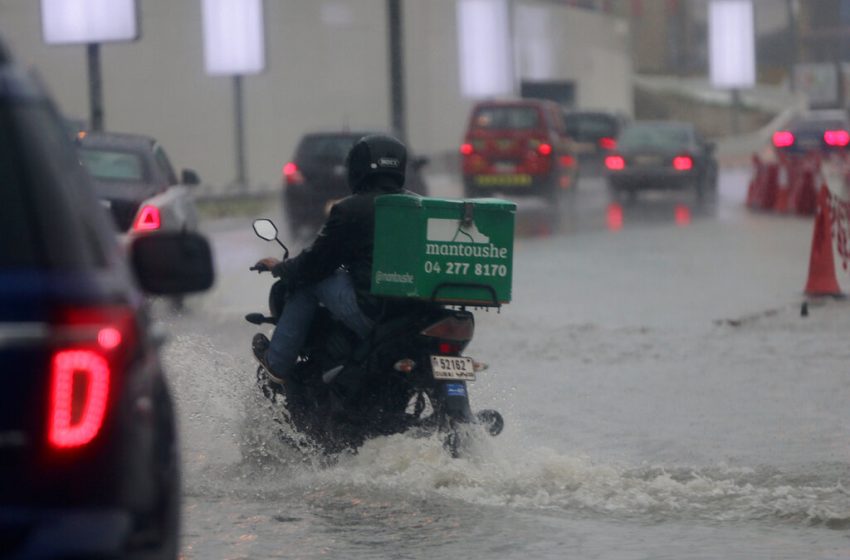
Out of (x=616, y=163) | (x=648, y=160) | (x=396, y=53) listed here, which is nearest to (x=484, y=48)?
(x=616, y=163)

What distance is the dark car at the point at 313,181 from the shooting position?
26391 mm

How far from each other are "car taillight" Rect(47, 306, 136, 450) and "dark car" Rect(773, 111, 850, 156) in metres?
45.7

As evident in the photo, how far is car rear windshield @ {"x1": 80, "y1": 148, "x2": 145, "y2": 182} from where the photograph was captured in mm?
16047

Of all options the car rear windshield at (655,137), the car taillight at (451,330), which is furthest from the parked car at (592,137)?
the car taillight at (451,330)

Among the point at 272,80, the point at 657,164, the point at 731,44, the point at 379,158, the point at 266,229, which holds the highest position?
the point at 731,44

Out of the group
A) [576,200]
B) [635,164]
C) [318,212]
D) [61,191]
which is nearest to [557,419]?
[61,191]

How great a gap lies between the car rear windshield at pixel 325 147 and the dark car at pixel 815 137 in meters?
23.7

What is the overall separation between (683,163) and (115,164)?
20.6m

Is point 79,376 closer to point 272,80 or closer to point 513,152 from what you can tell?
point 513,152

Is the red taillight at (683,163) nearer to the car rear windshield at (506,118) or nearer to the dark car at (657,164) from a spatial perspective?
the dark car at (657,164)

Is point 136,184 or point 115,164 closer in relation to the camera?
point 136,184

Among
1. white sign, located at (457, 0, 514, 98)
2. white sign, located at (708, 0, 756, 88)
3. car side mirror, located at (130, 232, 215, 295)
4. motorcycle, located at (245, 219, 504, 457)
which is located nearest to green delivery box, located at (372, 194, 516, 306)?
motorcycle, located at (245, 219, 504, 457)

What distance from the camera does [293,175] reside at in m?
26.6

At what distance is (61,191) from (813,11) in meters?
123
